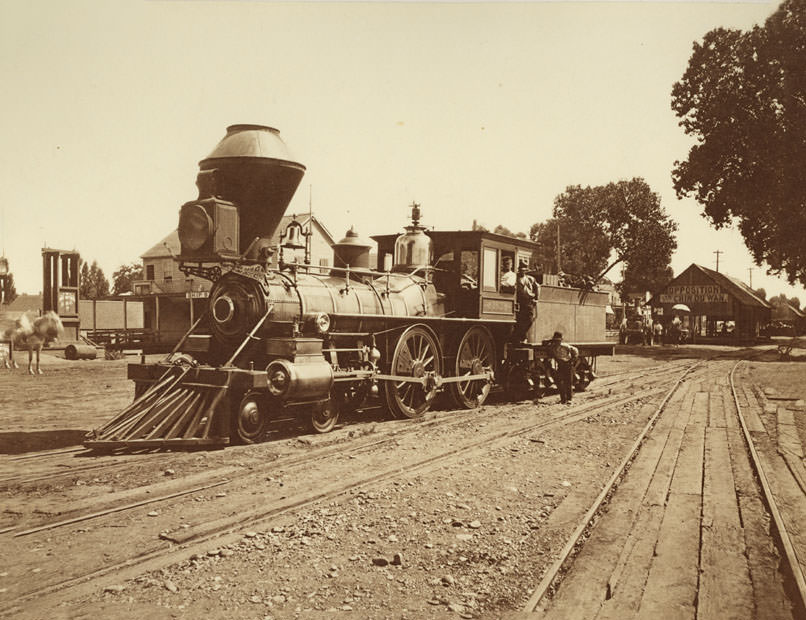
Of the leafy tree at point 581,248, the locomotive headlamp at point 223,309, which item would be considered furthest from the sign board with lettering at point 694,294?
the locomotive headlamp at point 223,309

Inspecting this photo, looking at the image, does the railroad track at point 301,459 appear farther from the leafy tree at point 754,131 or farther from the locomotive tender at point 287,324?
the leafy tree at point 754,131

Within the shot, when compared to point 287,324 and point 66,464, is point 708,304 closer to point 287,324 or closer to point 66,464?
point 287,324

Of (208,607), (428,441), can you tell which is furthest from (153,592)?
(428,441)

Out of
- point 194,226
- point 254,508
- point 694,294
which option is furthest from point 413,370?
point 694,294

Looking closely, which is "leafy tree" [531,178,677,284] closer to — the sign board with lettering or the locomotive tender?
the sign board with lettering

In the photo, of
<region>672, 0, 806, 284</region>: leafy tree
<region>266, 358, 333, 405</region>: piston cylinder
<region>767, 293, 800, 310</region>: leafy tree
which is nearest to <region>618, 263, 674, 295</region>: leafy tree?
<region>672, 0, 806, 284</region>: leafy tree

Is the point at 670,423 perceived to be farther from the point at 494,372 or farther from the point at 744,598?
the point at 744,598

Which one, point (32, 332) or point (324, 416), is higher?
point (32, 332)
